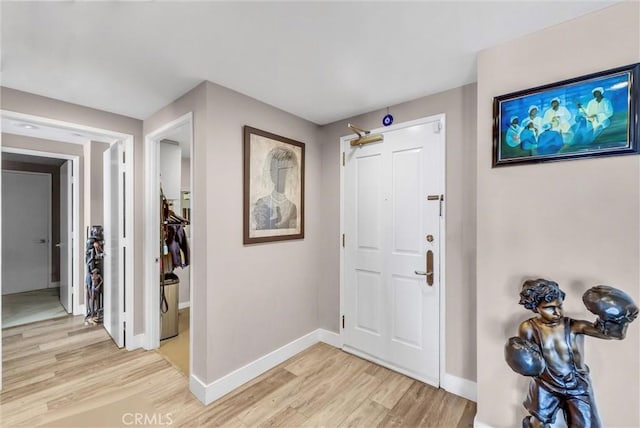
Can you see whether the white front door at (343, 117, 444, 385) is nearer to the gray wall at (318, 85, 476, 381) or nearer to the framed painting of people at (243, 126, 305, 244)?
the gray wall at (318, 85, 476, 381)

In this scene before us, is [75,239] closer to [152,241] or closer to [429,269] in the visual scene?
[152,241]

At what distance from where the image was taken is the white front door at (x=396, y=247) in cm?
222

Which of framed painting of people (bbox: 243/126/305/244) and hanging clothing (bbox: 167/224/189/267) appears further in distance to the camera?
hanging clothing (bbox: 167/224/189/267)

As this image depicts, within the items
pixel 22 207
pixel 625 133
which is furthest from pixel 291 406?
pixel 22 207

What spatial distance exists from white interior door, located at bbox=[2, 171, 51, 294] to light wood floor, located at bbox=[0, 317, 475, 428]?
3018mm

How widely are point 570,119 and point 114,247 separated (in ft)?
12.7

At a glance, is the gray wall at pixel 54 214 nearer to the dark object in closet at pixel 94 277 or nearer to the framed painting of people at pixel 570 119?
the dark object in closet at pixel 94 277

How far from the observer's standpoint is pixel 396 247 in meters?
2.43

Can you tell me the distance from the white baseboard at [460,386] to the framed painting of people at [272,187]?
1.70 m

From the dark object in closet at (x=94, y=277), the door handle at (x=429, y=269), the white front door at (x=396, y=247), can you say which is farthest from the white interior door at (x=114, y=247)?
the door handle at (x=429, y=269)

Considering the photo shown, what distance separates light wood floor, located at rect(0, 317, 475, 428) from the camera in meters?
1.82

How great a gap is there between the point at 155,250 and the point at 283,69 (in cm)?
215

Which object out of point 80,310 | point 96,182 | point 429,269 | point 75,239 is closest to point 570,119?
Result: point 429,269

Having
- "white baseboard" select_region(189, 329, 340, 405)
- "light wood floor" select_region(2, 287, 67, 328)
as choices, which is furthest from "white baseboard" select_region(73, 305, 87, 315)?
"white baseboard" select_region(189, 329, 340, 405)
